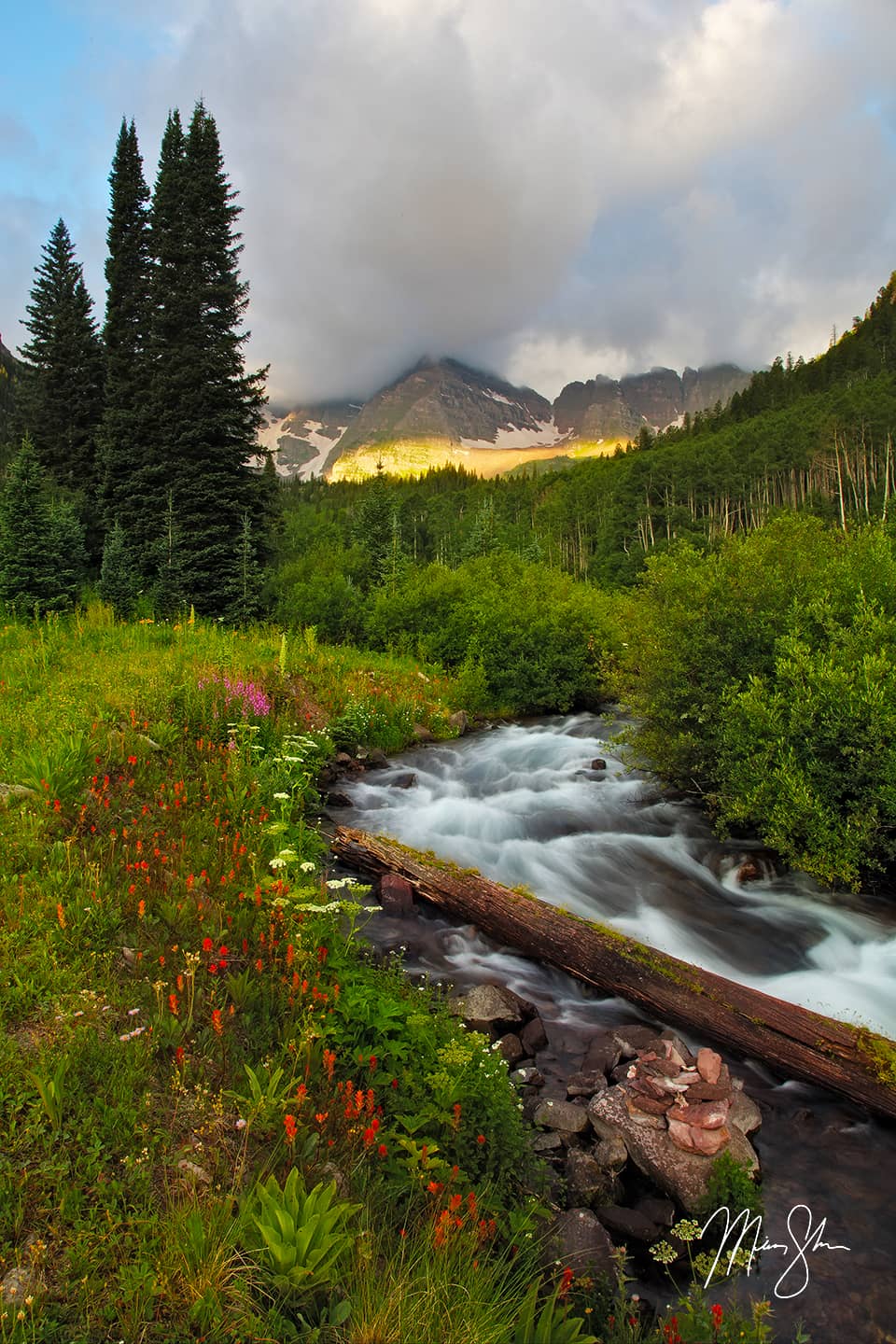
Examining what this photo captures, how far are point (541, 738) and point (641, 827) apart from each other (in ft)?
16.7

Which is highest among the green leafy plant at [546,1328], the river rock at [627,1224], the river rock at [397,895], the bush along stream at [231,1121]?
the bush along stream at [231,1121]

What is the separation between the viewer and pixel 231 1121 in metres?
3.38

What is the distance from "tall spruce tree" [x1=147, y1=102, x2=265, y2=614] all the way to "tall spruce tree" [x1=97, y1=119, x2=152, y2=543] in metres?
1.00

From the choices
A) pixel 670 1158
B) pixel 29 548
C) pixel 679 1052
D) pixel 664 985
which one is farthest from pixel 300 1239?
pixel 29 548

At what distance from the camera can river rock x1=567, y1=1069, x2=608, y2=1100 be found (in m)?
5.20

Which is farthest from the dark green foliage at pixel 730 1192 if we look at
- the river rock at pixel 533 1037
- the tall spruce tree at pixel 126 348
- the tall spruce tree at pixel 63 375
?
the tall spruce tree at pixel 63 375

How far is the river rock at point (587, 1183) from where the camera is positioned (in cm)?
425

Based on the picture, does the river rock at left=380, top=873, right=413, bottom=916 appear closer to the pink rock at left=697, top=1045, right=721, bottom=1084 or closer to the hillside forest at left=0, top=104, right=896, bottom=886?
the pink rock at left=697, top=1045, right=721, bottom=1084

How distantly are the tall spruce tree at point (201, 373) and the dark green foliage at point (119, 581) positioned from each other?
6.41 ft

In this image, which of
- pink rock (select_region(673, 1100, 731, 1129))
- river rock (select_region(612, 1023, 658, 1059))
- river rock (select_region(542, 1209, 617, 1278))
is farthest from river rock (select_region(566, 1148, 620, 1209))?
river rock (select_region(612, 1023, 658, 1059))

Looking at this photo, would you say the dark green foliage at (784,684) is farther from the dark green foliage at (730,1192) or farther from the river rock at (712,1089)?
the dark green foliage at (730,1192)

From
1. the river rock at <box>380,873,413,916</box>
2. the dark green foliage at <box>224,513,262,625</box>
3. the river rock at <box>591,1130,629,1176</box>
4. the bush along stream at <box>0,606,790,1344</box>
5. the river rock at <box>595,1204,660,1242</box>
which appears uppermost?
the dark green foliage at <box>224,513,262,625</box>

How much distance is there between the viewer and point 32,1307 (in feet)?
7.52

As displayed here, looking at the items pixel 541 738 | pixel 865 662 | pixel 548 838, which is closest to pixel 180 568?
pixel 541 738
